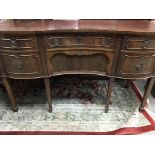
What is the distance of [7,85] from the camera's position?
55.1 inches

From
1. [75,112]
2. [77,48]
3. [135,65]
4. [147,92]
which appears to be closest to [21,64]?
[77,48]

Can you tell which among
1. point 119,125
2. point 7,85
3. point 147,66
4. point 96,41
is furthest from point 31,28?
point 119,125

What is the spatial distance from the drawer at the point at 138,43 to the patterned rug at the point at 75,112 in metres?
0.67

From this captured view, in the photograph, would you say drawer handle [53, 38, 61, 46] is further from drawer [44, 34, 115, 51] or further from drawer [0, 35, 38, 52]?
drawer [0, 35, 38, 52]

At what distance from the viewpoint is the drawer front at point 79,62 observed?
1206 millimetres

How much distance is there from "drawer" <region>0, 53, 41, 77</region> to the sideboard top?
18cm

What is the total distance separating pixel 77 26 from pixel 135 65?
0.50m

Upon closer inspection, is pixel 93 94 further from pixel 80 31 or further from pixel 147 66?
pixel 80 31

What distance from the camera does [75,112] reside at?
5.08 feet

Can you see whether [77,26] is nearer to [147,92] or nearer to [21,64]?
[21,64]

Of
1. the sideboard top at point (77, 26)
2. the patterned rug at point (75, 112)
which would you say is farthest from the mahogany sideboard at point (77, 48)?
the patterned rug at point (75, 112)

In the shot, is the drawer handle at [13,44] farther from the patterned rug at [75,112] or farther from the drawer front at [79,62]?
the patterned rug at [75,112]

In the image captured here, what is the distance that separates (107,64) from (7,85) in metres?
0.85

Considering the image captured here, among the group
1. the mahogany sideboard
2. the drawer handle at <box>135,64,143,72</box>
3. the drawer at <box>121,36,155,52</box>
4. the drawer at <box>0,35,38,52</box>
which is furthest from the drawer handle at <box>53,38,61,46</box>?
the drawer handle at <box>135,64,143,72</box>
